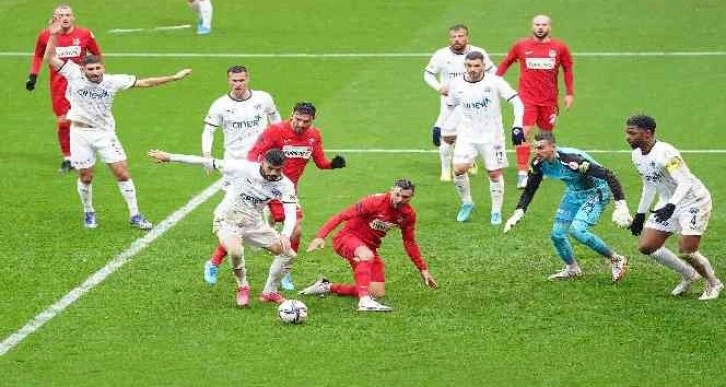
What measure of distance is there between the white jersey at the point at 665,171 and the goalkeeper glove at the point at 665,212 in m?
0.30

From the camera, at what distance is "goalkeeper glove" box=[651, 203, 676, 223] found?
17.0 metres

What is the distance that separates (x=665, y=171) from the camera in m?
17.2

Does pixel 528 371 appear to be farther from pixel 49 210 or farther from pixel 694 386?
pixel 49 210

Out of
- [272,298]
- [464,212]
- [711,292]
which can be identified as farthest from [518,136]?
[272,298]

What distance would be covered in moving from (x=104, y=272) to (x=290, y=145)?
116 inches

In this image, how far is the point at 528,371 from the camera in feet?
50.5

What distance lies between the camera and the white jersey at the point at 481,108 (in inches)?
861

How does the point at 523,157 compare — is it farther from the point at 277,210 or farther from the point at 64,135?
the point at 64,135

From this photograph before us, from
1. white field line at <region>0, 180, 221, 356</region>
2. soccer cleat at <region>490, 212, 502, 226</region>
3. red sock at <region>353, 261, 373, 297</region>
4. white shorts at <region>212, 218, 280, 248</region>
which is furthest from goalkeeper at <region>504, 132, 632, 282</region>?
white field line at <region>0, 180, 221, 356</region>

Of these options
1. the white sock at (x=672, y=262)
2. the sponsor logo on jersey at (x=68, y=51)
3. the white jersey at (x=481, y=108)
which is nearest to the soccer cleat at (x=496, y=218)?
the white jersey at (x=481, y=108)

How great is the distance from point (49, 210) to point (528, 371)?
31.9 feet

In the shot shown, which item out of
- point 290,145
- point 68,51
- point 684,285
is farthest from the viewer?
point 68,51

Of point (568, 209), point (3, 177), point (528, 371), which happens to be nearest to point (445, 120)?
point (568, 209)

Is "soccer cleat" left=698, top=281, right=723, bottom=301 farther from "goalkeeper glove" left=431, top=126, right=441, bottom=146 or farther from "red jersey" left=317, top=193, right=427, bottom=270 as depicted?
"goalkeeper glove" left=431, top=126, right=441, bottom=146
